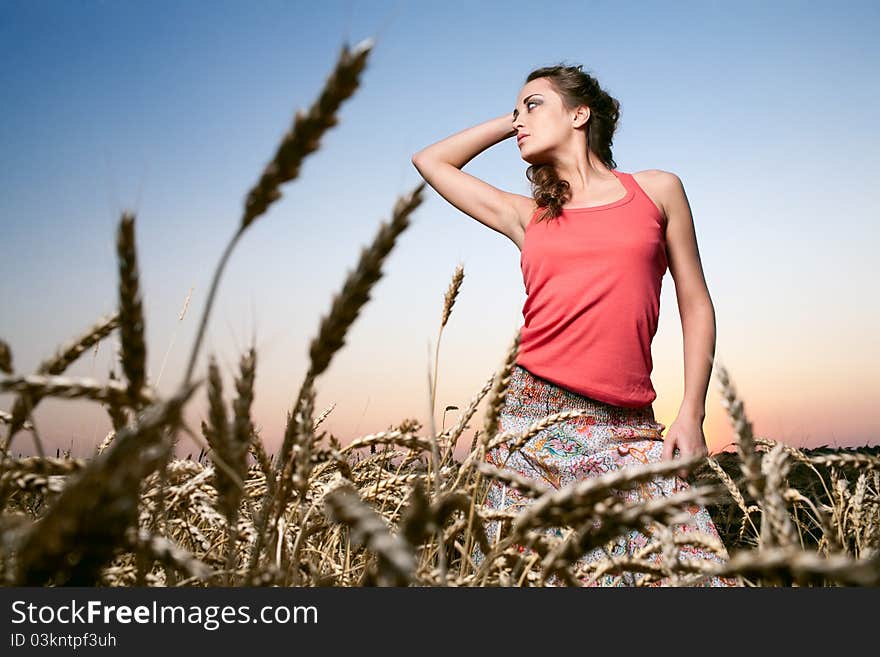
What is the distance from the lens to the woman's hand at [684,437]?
8.79ft

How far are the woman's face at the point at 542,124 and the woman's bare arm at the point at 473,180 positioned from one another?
24 cm

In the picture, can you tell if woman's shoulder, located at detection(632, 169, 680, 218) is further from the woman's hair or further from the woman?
the woman's hair

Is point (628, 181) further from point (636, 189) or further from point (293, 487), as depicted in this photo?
point (293, 487)

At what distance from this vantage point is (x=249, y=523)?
3.69 ft

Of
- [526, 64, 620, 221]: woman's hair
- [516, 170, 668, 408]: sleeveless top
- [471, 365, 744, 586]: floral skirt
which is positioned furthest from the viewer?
[526, 64, 620, 221]: woman's hair

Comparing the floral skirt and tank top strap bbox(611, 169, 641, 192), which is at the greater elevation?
tank top strap bbox(611, 169, 641, 192)

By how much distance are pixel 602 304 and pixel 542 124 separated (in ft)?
3.48

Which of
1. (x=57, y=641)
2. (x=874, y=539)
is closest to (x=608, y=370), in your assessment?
(x=874, y=539)

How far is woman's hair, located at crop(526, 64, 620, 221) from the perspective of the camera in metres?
3.24

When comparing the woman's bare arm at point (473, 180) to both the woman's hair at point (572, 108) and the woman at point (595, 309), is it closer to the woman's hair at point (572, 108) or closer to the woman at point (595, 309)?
the woman at point (595, 309)

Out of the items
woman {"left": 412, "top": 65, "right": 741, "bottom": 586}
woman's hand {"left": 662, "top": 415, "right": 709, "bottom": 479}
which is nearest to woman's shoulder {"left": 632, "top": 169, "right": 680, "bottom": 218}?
woman {"left": 412, "top": 65, "right": 741, "bottom": 586}

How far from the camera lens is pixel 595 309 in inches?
113

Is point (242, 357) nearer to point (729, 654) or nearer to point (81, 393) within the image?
point (81, 393)

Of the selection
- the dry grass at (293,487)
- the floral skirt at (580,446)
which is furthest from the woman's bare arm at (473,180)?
the dry grass at (293,487)
